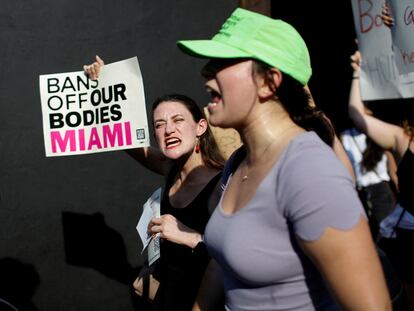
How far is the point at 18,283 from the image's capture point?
4.49 metres

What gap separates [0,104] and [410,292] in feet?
10.1

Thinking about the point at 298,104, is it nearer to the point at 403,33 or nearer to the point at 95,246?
the point at 403,33

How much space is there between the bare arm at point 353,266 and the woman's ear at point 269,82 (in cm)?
48

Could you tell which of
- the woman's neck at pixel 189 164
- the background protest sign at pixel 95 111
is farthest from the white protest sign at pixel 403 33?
the background protest sign at pixel 95 111

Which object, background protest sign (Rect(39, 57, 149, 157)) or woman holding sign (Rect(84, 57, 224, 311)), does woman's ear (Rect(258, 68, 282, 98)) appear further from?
background protest sign (Rect(39, 57, 149, 157))

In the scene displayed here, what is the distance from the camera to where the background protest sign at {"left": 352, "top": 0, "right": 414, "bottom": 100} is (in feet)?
11.4

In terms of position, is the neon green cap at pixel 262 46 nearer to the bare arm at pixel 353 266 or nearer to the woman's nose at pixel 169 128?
the bare arm at pixel 353 266

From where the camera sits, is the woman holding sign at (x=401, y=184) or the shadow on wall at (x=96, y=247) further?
the shadow on wall at (x=96, y=247)

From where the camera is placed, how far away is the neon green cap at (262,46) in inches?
65.7

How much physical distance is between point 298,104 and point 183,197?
3.63ft

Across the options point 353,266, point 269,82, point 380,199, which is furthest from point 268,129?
point 380,199

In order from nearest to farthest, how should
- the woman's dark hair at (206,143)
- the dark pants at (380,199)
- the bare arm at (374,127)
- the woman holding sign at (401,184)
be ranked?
the woman's dark hair at (206,143), the woman holding sign at (401,184), the bare arm at (374,127), the dark pants at (380,199)

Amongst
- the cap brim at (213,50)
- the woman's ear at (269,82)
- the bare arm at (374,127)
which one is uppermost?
the cap brim at (213,50)

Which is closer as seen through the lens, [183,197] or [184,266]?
[184,266]
